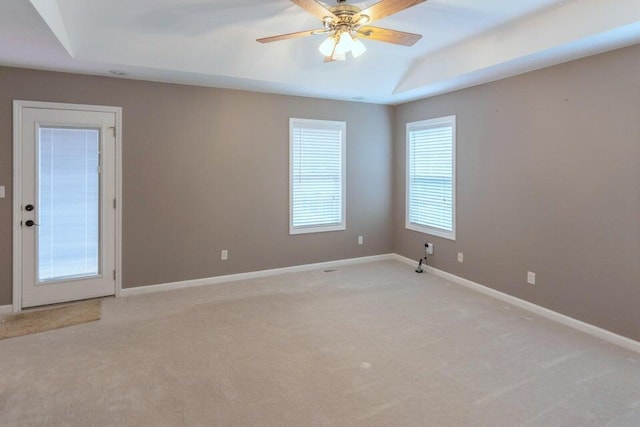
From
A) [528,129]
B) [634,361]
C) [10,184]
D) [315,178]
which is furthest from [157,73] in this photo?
[634,361]

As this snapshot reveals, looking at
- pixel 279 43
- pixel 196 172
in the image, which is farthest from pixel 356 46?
pixel 196 172

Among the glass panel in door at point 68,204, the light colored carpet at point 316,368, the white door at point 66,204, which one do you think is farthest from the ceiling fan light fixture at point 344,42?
the glass panel in door at point 68,204

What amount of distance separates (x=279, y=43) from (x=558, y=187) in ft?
10.3

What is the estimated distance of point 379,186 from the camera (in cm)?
589

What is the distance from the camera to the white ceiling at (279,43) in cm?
289

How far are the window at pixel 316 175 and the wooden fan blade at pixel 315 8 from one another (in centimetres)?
259

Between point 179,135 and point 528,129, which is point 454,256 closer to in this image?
point 528,129

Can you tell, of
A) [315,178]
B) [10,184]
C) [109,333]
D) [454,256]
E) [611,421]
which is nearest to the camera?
[611,421]

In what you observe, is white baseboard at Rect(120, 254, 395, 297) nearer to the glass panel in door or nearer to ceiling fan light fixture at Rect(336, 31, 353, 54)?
the glass panel in door

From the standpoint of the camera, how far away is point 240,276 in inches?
193

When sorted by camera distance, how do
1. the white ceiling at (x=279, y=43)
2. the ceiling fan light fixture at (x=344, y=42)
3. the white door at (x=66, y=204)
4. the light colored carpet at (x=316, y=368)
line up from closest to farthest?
1. the light colored carpet at (x=316, y=368)
2. the ceiling fan light fixture at (x=344, y=42)
3. the white ceiling at (x=279, y=43)
4. the white door at (x=66, y=204)

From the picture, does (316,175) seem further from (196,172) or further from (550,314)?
(550,314)

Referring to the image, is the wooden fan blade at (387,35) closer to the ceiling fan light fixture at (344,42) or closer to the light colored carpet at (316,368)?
the ceiling fan light fixture at (344,42)

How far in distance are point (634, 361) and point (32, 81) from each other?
592 cm
